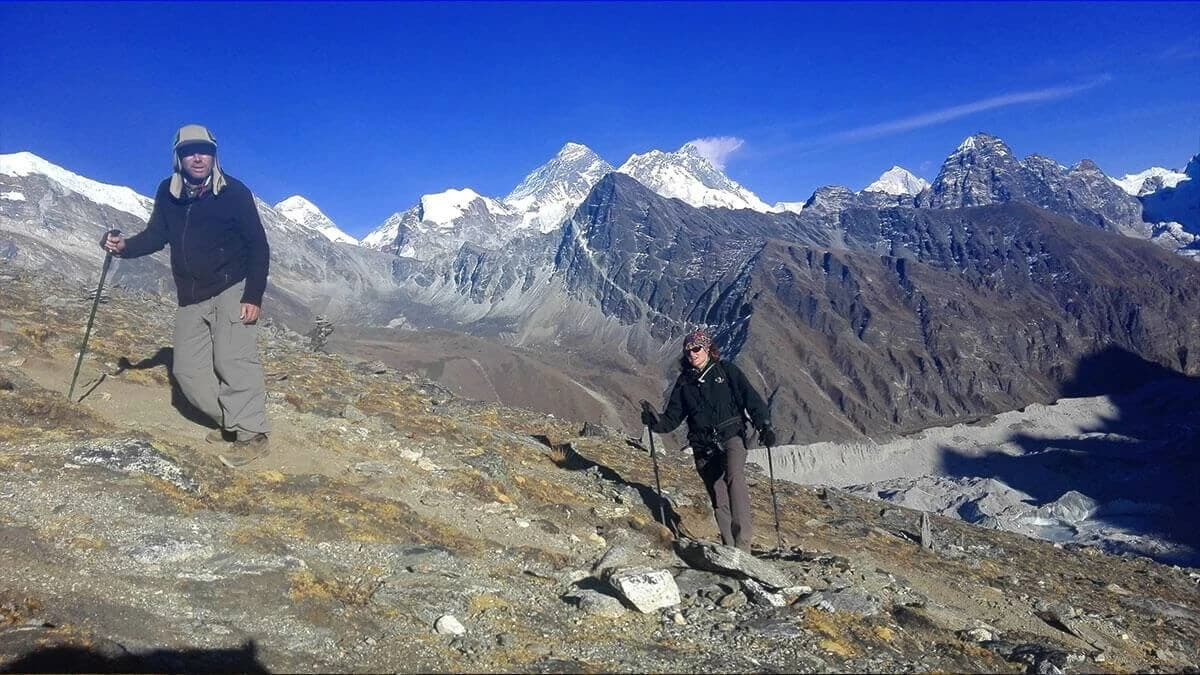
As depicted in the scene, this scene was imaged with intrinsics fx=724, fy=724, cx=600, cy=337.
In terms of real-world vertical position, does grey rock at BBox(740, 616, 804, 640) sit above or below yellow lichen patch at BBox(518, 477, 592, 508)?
above

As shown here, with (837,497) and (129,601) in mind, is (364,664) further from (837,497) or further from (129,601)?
(837,497)

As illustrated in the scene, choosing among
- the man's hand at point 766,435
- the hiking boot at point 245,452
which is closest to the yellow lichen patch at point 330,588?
the hiking boot at point 245,452

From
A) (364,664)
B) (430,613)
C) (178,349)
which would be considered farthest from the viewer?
(178,349)

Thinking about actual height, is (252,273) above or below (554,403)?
above

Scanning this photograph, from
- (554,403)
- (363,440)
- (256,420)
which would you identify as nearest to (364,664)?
(256,420)

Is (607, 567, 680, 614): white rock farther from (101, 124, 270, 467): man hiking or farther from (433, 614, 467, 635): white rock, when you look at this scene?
(101, 124, 270, 467): man hiking

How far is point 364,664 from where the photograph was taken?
18.0 ft

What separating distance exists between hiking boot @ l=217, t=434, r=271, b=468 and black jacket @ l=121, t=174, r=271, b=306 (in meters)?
1.94

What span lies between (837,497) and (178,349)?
15422 millimetres

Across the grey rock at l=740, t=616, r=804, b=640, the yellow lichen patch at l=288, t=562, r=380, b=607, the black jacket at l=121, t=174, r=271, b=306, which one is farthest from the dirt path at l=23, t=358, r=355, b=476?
the grey rock at l=740, t=616, r=804, b=640

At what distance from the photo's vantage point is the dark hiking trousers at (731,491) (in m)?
10.1

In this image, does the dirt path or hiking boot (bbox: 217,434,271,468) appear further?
the dirt path

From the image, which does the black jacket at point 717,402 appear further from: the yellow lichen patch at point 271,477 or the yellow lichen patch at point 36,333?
the yellow lichen patch at point 36,333

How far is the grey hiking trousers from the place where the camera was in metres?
9.32
